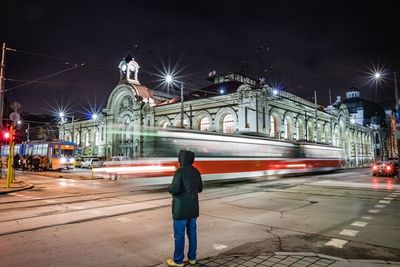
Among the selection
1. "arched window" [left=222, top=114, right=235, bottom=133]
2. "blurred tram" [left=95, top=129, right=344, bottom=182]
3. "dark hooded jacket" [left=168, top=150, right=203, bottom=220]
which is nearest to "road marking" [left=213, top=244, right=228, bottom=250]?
"dark hooded jacket" [left=168, top=150, right=203, bottom=220]

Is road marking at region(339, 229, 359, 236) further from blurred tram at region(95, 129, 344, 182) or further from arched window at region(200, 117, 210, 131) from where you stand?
arched window at region(200, 117, 210, 131)

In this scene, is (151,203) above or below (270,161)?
below

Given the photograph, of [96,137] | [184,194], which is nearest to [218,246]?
[184,194]

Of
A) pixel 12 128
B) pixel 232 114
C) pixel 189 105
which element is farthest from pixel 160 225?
pixel 189 105

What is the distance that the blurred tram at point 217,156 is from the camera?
13.0 m

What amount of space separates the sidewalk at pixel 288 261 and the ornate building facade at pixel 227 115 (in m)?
22.6

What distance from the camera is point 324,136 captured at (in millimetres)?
56438

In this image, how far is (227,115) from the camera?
41.2 meters

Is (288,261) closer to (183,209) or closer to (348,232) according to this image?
(183,209)

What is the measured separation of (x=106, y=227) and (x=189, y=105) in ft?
125

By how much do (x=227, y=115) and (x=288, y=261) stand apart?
3660 centimetres

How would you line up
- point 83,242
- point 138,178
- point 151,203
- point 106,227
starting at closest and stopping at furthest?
1. point 83,242
2. point 106,227
3. point 151,203
4. point 138,178

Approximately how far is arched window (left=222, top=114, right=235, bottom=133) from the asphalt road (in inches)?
1152

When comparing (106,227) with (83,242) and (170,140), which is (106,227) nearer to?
(83,242)
